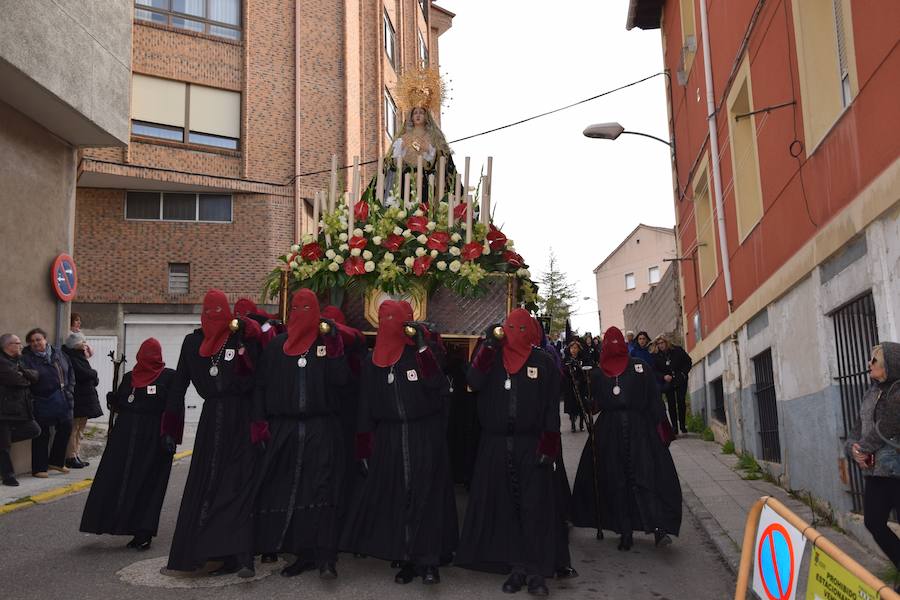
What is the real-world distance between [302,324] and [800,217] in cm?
523

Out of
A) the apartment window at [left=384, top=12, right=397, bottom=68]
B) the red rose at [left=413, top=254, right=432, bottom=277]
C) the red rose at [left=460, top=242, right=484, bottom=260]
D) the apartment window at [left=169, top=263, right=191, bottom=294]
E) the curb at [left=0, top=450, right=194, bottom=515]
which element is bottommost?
the curb at [left=0, top=450, right=194, bottom=515]

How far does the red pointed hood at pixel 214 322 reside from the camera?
6598mm

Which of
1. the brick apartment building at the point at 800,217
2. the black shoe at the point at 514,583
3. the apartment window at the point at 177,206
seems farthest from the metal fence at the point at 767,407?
the apartment window at the point at 177,206

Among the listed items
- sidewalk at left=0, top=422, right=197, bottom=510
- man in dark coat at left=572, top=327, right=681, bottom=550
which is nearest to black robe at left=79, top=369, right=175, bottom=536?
sidewalk at left=0, top=422, right=197, bottom=510

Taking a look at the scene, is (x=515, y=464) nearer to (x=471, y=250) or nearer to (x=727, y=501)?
(x=471, y=250)

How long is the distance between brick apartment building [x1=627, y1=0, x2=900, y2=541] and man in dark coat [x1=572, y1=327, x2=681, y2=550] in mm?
1475

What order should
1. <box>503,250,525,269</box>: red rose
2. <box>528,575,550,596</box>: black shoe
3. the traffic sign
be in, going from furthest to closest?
the traffic sign < <box>503,250,525,269</box>: red rose < <box>528,575,550,596</box>: black shoe

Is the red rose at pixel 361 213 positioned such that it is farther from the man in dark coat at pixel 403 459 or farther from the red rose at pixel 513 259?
the man in dark coat at pixel 403 459

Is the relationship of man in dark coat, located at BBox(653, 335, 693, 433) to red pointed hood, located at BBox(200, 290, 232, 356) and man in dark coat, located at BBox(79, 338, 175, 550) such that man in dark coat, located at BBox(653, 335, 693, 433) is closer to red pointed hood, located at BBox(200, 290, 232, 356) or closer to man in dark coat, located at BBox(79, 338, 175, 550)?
man in dark coat, located at BBox(79, 338, 175, 550)

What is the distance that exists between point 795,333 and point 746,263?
3142mm

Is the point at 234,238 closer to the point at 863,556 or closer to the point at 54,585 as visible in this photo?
the point at 54,585

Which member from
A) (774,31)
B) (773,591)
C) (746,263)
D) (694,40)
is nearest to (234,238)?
(694,40)

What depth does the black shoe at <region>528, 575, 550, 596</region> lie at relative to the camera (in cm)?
592

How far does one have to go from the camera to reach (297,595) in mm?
5824
